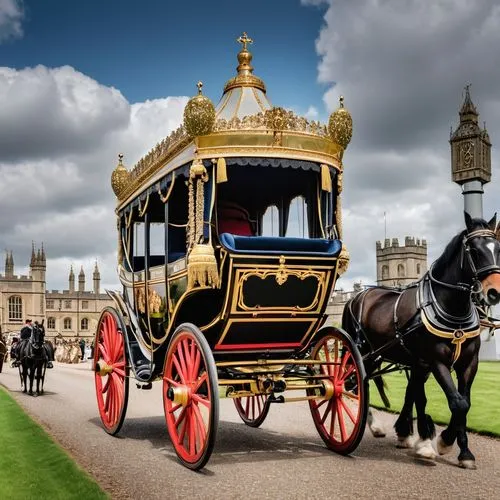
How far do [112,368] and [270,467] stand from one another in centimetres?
290

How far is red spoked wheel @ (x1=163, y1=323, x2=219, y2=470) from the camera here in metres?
5.69

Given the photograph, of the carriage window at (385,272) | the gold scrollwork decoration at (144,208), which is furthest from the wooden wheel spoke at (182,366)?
the carriage window at (385,272)

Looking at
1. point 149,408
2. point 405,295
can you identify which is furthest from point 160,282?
point 149,408

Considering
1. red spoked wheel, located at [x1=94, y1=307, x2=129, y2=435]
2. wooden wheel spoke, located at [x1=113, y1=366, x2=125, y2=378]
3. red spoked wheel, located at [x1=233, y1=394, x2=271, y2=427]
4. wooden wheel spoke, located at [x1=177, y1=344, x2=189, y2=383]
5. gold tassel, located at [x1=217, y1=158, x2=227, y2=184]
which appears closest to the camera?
wooden wheel spoke, located at [x1=177, y1=344, x2=189, y2=383]

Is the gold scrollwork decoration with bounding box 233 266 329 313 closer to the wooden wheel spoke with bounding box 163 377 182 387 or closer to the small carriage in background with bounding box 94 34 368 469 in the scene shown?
the small carriage in background with bounding box 94 34 368 469

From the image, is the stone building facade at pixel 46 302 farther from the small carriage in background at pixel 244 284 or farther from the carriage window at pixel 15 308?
the small carriage in background at pixel 244 284

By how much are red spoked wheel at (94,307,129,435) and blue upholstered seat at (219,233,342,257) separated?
2332mm

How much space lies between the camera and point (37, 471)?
6.00m

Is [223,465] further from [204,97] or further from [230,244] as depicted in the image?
[204,97]

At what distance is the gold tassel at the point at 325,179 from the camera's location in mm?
6793

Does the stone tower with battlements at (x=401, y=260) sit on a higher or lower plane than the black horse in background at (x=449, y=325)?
higher

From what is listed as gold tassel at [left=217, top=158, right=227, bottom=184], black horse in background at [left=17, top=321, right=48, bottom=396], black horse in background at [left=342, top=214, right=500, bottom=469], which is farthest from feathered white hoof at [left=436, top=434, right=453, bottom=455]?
black horse in background at [left=17, top=321, right=48, bottom=396]

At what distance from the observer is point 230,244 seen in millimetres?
6234

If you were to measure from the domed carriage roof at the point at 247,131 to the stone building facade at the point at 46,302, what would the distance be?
244 feet
